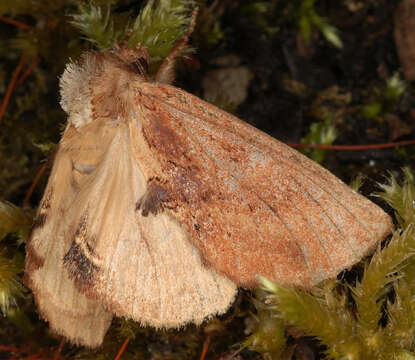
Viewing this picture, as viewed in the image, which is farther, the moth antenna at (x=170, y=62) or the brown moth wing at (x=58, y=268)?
the moth antenna at (x=170, y=62)

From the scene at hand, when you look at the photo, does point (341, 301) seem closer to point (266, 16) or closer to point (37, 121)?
point (266, 16)

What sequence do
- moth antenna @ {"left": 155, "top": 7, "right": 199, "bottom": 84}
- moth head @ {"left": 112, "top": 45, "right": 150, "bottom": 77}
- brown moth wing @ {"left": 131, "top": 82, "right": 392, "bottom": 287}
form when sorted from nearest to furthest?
brown moth wing @ {"left": 131, "top": 82, "right": 392, "bottom": 287} → moth head @ {"left": 112, "top": 45, "right": 150, "bottom": 77} → moth antenna @ {"left": 155, "top": 7, "right": 199, "bottom": 84}

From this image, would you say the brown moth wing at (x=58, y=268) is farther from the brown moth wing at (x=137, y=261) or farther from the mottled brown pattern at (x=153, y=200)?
the mottled brown pattern at (x=153, y=200)

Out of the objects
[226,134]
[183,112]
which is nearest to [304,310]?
[226,134]

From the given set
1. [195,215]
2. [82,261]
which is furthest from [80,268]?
[195,215]

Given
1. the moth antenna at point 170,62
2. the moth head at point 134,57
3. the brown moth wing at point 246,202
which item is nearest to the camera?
the brown moth wing at point 246,202

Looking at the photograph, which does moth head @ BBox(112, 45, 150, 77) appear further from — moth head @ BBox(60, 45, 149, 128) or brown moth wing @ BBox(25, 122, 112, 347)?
brown moth wing @ BBox(25, 122, 112, 347)

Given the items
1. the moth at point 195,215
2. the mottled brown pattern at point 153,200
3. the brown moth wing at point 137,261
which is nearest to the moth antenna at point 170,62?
the moth at point 195,215

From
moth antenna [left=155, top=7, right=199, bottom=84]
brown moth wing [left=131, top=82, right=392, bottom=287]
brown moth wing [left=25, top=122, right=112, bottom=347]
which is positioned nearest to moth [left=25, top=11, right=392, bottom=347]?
brown moth wing [left=131, top=82, right=392, bottom=287]
